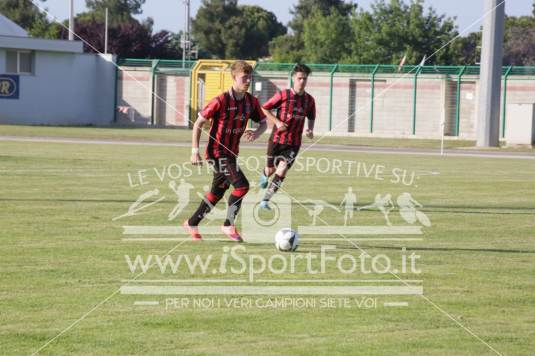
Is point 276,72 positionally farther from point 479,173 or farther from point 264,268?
point 264,268

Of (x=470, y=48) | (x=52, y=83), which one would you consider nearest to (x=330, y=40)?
(x=470, y=48)

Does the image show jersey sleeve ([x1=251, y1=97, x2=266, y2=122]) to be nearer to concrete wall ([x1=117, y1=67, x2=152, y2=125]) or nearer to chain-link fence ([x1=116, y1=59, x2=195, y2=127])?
chain-link fence ([x1=116, y1=59, x2=195, y2=127])

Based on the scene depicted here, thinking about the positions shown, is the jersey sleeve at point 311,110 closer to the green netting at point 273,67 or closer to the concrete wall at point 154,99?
the green netting at point 273,67

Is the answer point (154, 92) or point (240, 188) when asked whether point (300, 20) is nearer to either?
point (154, 92)

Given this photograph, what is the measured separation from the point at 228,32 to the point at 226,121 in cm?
10042

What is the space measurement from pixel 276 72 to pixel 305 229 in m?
38.3

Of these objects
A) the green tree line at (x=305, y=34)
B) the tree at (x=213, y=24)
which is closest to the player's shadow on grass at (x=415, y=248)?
the green tree line at (x=305, y=34)

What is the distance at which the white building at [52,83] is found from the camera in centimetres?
5169

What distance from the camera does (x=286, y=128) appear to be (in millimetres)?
15312

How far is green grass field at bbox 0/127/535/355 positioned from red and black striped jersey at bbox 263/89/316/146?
3.77 ft

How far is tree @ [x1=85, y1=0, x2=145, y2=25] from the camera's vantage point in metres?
125

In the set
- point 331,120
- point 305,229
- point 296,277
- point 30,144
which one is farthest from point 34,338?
point 331,120

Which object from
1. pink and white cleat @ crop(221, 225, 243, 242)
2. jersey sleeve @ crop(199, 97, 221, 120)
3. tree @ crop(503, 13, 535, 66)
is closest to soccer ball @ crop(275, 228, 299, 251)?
pink and white cleat @ crop(221, 225, 243, 242)

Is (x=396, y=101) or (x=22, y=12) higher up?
(x=22, y=12)
